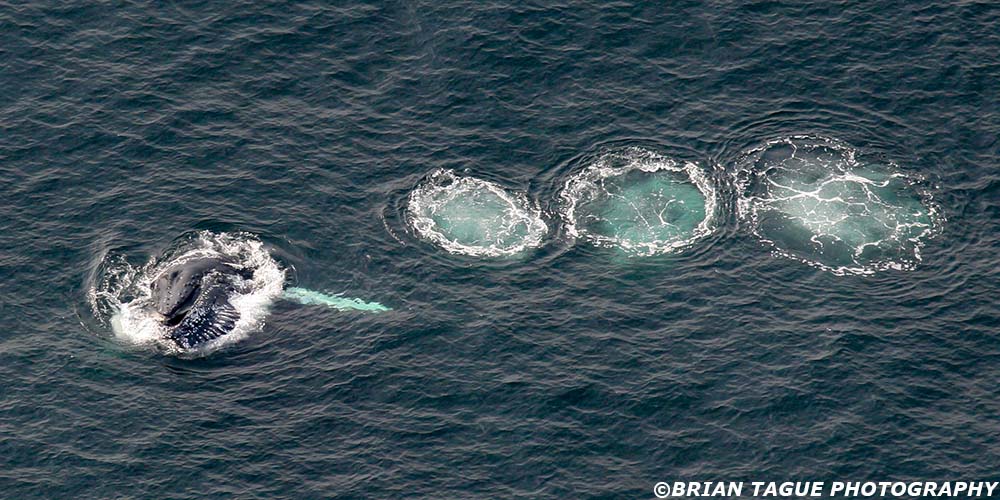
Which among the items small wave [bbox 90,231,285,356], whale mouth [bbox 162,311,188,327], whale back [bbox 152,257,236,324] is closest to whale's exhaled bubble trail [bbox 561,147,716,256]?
small wave [bbox 90,231,285,356]

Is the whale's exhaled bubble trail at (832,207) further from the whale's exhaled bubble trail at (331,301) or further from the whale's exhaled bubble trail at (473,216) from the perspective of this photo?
the whale's exhaled bubble trail at (331,301)

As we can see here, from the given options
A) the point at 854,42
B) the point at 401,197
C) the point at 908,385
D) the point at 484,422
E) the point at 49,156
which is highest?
the point at 854,42

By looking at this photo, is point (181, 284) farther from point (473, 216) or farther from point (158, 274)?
point (473, 216)

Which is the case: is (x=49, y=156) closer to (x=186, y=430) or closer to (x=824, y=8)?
(x=186, y=430)

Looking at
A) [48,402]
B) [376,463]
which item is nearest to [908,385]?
[376,463]

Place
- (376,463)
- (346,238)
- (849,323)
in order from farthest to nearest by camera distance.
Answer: (346,238), (849,323), (376,463)

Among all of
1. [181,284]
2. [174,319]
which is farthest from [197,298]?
[174,319]

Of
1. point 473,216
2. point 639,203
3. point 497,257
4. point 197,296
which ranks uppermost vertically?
point 639,203
